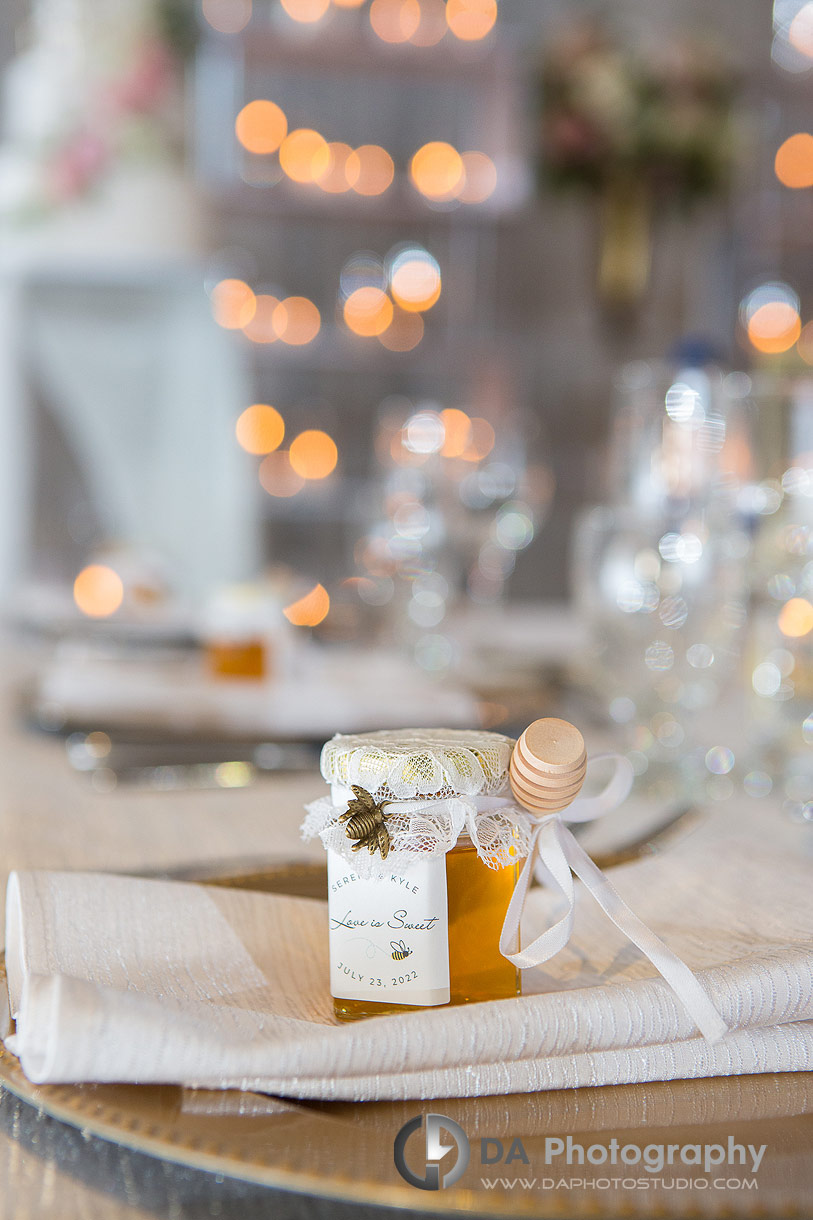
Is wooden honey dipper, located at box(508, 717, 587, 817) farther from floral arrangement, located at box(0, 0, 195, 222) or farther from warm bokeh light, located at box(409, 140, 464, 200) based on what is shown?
warm bokeh light, located at box(409, 140, 464, 200)

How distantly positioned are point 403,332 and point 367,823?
2.94 metres

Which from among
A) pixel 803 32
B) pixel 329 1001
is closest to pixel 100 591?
pixel 329 1001

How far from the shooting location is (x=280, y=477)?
126 inches

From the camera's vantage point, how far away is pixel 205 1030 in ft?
0.94

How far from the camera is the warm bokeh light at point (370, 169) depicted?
3104mm

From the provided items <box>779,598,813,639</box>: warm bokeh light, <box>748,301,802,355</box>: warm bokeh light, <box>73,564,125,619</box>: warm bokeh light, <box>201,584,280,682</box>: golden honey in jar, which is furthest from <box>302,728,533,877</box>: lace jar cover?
<box>748,301,802,355</box>: warm bokeh light

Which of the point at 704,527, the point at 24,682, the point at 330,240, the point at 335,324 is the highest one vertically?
the point at 330,240

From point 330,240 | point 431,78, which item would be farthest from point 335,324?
point 431,78

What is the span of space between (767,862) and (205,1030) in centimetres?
27

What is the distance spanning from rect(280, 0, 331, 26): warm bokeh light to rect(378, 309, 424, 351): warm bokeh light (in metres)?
0.77

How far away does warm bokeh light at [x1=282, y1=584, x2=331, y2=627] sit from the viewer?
138cm

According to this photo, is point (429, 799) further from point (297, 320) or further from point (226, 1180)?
point (297, 320)

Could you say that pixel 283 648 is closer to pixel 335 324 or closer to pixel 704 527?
pixel 704 527

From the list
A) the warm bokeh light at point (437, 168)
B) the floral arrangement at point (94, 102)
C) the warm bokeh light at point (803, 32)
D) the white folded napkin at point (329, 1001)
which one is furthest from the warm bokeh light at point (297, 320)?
the white folded napkin at point (329, 1001)
